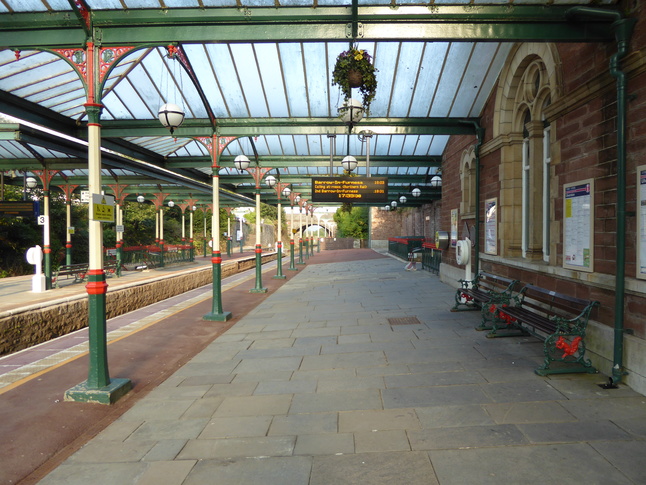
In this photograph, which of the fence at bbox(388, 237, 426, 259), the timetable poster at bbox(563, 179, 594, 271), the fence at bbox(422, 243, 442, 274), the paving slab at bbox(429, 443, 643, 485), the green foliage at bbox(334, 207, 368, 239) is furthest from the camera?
the green foliage at bbox(334, 207, 368, 239)

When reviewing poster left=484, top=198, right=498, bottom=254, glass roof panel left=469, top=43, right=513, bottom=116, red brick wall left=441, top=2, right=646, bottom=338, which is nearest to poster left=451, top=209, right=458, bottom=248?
poster left=484, top=198, right=498, bottom=254

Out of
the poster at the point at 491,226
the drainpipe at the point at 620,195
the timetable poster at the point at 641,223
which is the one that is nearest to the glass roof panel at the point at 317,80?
the poster at the point at 491,226

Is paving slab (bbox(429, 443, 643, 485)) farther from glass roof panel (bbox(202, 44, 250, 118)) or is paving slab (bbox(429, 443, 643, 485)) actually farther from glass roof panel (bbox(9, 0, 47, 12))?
glass roof panel (bbox(202, 44, 250, 118))

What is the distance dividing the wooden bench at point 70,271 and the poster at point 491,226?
12.5 meters

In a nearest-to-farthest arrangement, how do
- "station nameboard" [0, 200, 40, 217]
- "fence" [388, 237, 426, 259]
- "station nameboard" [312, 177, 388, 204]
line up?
"station nameboard" [312, 177, 388, 204] → "station nameboard" [0, 200, 40, 217] → "fence" [388, 237, 426, 259]

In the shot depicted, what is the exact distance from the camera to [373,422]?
138 inches

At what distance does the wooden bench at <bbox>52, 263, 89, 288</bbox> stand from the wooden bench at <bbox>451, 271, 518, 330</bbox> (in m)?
12.0

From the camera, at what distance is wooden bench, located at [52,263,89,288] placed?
42.9ft

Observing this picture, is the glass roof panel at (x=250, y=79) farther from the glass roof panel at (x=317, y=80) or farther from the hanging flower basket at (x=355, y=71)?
the hanging flower basket at (x=355, y=71)

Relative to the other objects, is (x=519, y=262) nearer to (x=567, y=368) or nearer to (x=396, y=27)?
(x=567, y=368)

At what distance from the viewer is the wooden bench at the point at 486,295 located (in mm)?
6328

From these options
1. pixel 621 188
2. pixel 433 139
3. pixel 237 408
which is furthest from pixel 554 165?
pixel 433 139

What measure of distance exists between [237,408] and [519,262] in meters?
5.10

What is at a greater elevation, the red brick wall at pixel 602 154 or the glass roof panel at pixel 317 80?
the glass roof panel at pixel 317 80
